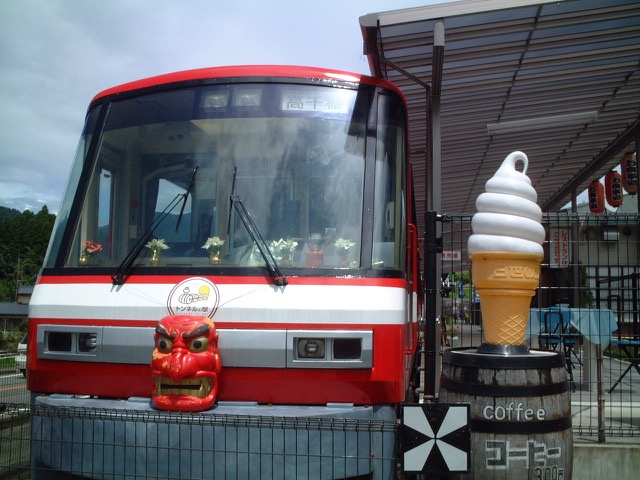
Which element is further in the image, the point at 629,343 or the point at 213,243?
the point at 629,343

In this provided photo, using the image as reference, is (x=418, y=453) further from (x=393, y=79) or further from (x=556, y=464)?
(x=393, y=79)

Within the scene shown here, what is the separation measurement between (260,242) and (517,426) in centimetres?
189

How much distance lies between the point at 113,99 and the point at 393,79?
410cm

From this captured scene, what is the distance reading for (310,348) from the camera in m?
3.69

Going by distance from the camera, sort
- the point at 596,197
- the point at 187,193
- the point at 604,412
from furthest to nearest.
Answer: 1. the point at 596,197
2. the point at 604,412
3. the point at 187,193

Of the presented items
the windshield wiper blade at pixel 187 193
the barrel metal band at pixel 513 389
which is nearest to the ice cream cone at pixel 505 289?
the barrel metal band at pixel 513 389

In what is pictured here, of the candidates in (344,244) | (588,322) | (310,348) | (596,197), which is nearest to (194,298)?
(310,348)

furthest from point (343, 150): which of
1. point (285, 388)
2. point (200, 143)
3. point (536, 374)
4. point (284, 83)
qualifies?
point (536, 374)

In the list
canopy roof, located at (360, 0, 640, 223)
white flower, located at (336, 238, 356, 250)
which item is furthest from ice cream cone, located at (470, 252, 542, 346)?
canopy roof, located at (360, 0, 640, 223)

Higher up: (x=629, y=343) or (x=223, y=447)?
(x=629, y=343)

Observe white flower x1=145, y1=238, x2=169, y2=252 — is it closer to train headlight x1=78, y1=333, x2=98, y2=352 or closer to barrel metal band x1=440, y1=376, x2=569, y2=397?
train headlight x1=78, y1=333, x2=98, y2=352

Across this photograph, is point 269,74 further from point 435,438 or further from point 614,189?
point 614,189

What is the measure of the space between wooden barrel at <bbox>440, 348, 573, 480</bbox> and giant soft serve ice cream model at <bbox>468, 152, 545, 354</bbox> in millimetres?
338

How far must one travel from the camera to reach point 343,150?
13.5ft
